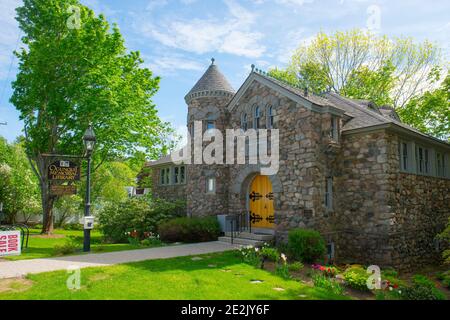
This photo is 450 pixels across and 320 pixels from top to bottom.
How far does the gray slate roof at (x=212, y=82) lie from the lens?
57.7ft

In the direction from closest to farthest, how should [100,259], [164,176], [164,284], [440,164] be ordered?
1. [164,284]
2. [100,259]
3. [440,164]
4. [164,176]

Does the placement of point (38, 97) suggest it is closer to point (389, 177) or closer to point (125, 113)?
point (125, 113)

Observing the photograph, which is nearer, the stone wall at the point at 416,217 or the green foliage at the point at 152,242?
the stone wall at the point at 416,217

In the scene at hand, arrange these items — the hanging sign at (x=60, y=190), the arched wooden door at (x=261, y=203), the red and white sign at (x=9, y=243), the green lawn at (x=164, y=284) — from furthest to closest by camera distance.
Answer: the arched wooden door at (x=261, y=203), the hanging sign at (x=60, y=190), the red and white sign at (x=9, y=243), the green lawn at (x=164, y=284)

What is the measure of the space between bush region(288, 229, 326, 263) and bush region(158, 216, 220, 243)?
16.3 ft

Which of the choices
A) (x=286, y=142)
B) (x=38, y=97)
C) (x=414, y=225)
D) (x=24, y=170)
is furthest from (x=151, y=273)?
(x=24, y=170)

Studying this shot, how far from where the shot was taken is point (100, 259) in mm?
10375

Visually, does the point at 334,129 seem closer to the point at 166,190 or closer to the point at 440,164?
the point at 440,164

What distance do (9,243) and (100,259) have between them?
274cm

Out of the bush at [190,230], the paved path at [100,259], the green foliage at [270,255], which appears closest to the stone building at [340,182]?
the bush at [190,230]

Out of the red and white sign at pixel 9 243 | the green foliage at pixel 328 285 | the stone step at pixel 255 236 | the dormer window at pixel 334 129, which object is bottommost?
the green foliage at pixel 328 285

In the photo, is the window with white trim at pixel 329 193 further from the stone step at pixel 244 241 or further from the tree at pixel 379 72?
the tree at pixel 379 72

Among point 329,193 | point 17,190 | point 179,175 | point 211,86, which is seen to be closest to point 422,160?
point 329,193

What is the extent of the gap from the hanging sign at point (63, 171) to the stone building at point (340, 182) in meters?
6.98
